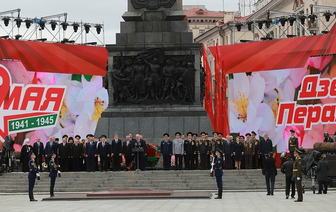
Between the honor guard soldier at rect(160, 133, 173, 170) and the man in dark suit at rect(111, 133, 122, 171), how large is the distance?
5.42 feet

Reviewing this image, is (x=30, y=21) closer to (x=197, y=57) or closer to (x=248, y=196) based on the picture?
(x=197, y=57)

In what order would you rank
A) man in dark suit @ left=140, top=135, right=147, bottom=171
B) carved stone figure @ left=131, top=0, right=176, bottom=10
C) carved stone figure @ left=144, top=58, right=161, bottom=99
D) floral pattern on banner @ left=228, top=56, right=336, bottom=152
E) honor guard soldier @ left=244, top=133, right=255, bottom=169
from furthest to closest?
floral pattern on banner @ left=228, top=56, right=336, bottom=152, carved stone figure @ left=131, top=0, right=176, bottom=10, carved stone figure @ left=144, top=58, right=161, bottom=99, honor guard soldier @ left=244, top=133, right=255, bottom=169, man in dark suit @ left=140, top=135, right=147, bottom=171

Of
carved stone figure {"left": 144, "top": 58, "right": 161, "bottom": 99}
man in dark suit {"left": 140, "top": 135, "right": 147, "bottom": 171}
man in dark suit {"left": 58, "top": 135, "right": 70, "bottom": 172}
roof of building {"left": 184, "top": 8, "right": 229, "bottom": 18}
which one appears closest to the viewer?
man in dark suit {"left": 140, "top": 135, "right": 147, "bottom": 171}

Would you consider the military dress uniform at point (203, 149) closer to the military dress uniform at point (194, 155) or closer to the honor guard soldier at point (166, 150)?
the military dress uniform at point (194, 155)

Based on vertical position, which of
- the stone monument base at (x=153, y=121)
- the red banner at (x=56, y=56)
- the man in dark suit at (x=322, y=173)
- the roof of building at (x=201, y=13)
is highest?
the roof of building at (x=201, y=13)

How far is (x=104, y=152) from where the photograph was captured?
1387 inches

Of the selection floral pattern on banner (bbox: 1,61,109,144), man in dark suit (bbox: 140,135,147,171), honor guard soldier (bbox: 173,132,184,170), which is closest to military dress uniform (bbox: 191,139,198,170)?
honor guard soldier (bbox: 173,132,184,170)

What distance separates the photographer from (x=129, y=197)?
28.5 m

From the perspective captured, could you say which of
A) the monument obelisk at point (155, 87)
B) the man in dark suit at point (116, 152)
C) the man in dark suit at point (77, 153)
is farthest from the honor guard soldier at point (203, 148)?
the man in dark suit at point (77, 153)

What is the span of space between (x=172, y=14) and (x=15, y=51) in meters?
14.4

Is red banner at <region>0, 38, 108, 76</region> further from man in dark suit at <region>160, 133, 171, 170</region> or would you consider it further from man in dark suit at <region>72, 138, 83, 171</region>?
man in dark suit at <region>160, 133, 171, 170</region>

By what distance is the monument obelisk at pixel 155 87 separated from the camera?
1510 inches

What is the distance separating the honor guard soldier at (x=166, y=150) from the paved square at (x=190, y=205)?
619cm

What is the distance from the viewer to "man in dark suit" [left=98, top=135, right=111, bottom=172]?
3519cm
